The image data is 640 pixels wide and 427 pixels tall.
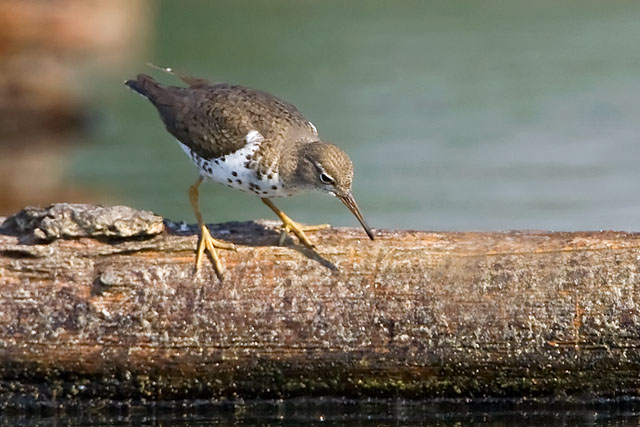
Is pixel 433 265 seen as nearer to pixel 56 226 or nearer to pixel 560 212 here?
pixel 56 226

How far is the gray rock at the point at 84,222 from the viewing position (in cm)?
650

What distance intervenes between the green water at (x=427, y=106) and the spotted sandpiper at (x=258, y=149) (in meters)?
4.39

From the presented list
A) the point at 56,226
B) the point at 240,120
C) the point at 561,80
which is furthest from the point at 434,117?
the point at 56,226

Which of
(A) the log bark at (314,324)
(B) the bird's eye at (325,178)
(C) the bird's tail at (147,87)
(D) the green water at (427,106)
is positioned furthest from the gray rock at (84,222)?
(D) the green water at (427,106)

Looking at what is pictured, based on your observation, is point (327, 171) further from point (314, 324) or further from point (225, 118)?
point (314, 324)

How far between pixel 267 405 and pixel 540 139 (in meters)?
10.2

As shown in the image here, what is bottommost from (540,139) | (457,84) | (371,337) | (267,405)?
(267,405)

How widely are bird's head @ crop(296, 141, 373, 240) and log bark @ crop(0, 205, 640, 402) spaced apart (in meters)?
0.76

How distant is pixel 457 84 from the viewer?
19.1 m

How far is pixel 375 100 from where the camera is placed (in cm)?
1838

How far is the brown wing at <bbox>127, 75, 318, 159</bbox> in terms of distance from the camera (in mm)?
7281

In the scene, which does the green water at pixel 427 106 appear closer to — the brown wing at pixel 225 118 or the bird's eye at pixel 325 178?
the brown wing at pixel 225 118

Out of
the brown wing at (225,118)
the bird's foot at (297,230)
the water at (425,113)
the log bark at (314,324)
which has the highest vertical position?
the water at (425,113)

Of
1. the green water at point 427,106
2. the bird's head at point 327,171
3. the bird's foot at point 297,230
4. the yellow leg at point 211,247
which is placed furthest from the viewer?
the green water at point 427,106
